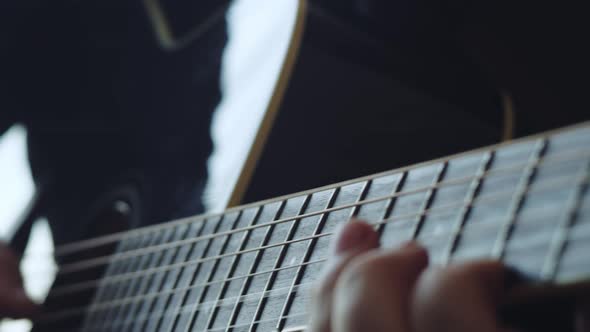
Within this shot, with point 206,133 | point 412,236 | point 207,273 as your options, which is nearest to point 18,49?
point 206,133

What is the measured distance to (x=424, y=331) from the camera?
39 cm

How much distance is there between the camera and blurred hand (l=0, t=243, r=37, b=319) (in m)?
1.00

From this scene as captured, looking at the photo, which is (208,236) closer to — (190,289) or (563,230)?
(190,289)

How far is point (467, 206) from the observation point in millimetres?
459

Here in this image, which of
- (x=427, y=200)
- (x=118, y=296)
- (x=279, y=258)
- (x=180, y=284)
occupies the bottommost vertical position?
(x=118, y=296)

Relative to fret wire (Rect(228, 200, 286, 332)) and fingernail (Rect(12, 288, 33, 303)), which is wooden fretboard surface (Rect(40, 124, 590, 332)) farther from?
fingernail (Rect(12, 288, 33, 303))

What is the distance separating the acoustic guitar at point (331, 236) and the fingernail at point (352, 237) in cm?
3

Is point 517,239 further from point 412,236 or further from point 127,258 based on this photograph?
point 127,258

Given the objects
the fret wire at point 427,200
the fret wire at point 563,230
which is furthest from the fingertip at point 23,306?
the fret wire at point 563,230

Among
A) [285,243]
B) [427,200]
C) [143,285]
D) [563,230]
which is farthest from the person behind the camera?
→ [143,285]

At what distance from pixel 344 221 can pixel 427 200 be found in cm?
8

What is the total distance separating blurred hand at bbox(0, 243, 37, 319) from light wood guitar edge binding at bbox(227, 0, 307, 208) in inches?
14.1

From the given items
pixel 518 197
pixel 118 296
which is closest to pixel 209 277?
pixel 118 296

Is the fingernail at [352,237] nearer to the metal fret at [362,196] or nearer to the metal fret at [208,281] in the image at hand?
the metal fret at [362,196]
